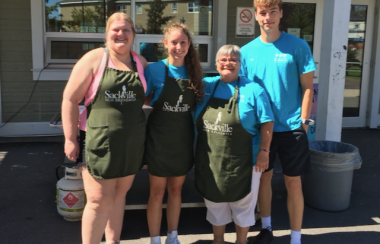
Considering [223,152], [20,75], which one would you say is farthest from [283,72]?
[20,75]

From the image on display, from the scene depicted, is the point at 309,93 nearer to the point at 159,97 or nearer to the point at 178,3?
the point at 159,97

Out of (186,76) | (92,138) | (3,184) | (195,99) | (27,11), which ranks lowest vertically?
(3,184)

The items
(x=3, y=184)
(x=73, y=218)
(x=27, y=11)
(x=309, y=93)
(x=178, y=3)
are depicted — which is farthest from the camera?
(x=178, y=3)

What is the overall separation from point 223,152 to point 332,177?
1633 millimetres

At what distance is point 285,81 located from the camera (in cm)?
285

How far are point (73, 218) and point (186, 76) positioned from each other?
5.93 feet

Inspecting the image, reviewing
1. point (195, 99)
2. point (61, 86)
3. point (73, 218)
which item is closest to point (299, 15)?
point (61, 86)

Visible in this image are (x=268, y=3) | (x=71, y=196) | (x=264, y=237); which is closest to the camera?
(x=268, y=3)

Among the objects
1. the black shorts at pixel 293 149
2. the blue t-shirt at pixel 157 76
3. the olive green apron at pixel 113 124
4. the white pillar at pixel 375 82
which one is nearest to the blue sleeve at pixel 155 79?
the blue t-shirt at pixel 157 76

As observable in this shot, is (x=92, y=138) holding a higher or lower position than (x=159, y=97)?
lower

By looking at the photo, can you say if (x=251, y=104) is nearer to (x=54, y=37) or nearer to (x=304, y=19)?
(x=54, y=37)

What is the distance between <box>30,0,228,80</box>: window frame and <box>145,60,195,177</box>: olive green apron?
4078 mm

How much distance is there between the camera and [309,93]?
2.86m

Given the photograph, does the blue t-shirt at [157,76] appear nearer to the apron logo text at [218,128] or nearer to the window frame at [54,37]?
the apron logo text at [218,128]
